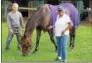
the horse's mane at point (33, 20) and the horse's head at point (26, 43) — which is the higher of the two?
the horse's mane at point (33, 20)

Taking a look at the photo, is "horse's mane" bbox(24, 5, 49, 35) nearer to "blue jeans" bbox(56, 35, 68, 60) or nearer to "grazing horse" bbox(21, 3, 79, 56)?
"grazing horse" bbox(21, 3, 79, 56)

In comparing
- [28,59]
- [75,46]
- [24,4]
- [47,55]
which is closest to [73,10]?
[75,46]

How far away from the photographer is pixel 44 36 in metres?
14.4

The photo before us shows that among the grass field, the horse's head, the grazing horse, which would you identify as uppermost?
the grazing horse

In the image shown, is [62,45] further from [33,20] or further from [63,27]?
[33,20]

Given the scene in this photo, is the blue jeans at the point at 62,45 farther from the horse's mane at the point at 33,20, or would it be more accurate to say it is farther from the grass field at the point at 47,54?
the horse's mane at the point at 33,20

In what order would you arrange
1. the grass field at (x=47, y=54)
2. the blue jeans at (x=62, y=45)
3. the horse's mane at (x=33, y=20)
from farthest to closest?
the horse's mane at (x=33, y=20) < the grass field at (x=47, y=54) < the blue jeans at (x=62, y=45)

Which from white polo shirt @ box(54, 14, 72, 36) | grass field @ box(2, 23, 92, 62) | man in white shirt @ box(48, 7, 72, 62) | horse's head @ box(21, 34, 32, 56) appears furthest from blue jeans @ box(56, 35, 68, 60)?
horse's head @ box(21, 34, 32, 56)

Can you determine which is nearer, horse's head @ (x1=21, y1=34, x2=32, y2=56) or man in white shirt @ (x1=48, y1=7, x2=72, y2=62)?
man in white shirt @ (x1=48, y1=7, x2=72, y2=62)

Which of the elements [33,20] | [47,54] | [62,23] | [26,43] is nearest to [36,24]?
[33,20]

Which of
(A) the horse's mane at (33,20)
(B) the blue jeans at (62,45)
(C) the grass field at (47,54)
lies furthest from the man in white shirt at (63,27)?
(A) the horse's mane at (33,20)

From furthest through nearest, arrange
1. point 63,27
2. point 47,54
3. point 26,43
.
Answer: point 47,54 < point 26,43 < point 63,27

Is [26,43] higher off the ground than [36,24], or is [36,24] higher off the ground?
[36,24]

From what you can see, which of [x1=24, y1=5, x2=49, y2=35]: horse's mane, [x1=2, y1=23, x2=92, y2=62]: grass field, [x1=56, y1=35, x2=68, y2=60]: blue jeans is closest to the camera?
[x1=56, y1=35, x2=68, y2=60]: blue jeans
